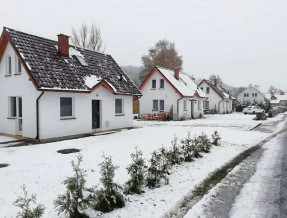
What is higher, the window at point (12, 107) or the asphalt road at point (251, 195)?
the window at point (12, 107)

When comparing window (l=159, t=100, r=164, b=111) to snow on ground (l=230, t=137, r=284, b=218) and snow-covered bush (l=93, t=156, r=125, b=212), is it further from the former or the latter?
snow-covered bush (l=93, t=156, r=125, b=212)

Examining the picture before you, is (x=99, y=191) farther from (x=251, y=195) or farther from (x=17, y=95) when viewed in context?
(x=17, y=95)

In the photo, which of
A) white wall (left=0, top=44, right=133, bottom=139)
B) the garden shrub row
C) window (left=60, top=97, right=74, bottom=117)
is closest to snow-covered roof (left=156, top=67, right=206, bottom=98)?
white wall (left=0, top=44, right=133, bottom=139)

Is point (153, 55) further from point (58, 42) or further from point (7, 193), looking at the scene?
point (7, 193)

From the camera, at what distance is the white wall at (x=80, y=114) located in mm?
13813

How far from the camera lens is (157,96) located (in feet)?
105

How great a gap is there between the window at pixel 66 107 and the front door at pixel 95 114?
2.19 m

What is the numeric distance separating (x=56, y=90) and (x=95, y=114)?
4.35 m

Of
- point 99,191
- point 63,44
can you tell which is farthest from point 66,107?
point 99,191

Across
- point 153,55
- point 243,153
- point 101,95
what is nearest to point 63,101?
point 101,95

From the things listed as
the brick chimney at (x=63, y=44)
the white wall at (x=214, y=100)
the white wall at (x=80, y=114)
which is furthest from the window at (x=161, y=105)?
the white wall at (x=214, y=100)

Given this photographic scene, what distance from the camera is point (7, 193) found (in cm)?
605

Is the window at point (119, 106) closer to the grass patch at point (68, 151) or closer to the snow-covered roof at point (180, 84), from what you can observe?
the grass patch at point (68, 151)

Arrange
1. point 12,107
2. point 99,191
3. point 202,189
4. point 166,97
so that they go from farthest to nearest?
1. point 166,97
2. point 12,107
3. point 202,189
4. point 99,191
